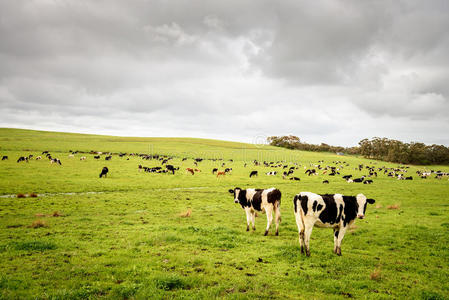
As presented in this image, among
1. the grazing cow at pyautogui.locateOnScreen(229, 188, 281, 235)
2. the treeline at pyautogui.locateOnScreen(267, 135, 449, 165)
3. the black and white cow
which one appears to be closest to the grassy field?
the black and white cow

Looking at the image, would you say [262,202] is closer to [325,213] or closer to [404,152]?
[325,213]

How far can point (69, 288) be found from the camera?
659cm

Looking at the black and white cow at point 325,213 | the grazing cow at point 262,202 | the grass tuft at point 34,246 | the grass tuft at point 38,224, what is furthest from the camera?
the grass tuft at point 38,224

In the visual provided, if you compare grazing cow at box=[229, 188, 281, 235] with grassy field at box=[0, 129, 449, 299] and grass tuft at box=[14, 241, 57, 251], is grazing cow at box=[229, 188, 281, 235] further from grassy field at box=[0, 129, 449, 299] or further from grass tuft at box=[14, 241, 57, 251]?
grass tuft at box=[14, 241, 57, 251]

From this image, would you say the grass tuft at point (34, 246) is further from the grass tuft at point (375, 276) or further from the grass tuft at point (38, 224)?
the grass tuft at point (375, 276)

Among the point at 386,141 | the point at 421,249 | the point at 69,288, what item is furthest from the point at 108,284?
the point at 386,141

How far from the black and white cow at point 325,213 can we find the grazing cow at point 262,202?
2.67 metres

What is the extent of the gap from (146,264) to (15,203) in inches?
686

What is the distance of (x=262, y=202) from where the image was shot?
13117 mm

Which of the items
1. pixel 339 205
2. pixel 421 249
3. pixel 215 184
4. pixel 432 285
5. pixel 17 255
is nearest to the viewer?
pixel 432 285

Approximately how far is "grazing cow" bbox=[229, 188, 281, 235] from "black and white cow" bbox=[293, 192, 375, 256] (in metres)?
2.67

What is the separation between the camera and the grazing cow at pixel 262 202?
12.7m

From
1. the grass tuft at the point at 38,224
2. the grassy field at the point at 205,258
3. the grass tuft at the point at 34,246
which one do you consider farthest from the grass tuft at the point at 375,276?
the grass tuft at the point at 38,224

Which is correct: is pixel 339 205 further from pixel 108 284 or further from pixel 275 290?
pixel 108 284
